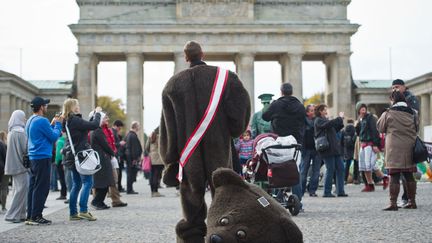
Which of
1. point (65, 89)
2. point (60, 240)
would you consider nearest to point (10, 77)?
point (65, 89)

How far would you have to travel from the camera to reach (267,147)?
1113 cm

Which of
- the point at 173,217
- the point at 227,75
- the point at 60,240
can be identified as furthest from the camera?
the point at 173,217

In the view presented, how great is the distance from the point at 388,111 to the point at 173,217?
441 centimetres

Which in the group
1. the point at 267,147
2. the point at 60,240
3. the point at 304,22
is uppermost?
the point at 304,22

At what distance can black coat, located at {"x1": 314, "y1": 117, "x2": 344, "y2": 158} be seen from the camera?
16078 millimetres

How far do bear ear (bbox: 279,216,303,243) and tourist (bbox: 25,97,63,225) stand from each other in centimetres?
761

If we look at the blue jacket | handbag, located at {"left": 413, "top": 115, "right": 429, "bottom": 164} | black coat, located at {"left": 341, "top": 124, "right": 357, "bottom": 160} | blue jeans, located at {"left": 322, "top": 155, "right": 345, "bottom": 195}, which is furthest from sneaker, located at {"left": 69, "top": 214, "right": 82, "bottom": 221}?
black coat, located at {"left": 341, "top": 124, "right": 357, "bottom": 160}

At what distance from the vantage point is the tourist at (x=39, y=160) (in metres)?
11.8

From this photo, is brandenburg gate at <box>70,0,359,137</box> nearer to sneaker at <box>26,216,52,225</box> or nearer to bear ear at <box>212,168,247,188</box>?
sneaker at <box>26,216,52,225</box>

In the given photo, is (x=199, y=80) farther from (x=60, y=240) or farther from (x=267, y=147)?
(x=267, y=147)

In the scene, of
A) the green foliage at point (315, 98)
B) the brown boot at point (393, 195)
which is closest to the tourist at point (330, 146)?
the brown boot at point (393, 195)

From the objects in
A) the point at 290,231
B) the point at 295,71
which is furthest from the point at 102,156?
the point at 295,71

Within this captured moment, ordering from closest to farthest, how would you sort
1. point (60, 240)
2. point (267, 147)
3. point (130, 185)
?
point (60, 240) < point (267, 147) < point (130, 185)

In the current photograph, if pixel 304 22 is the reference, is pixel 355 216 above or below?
below
